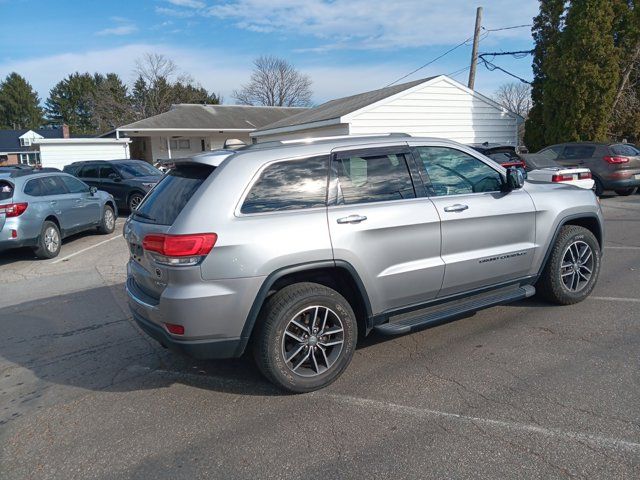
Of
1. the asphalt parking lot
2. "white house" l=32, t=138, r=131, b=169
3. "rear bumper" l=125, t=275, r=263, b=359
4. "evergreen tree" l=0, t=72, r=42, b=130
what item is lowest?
the asphalt parking lot

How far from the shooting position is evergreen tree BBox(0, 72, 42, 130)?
274 feet

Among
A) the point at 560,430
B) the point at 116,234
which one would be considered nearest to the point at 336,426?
the point at 560,430

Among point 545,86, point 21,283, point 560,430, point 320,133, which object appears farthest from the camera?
point 545,86

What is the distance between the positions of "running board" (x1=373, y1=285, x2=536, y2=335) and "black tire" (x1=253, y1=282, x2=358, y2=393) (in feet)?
1.16

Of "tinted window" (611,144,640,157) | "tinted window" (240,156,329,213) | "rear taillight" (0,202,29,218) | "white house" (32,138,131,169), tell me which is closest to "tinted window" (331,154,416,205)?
"tinted window" (240,156,329,213)

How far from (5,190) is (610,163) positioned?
47.3 feet

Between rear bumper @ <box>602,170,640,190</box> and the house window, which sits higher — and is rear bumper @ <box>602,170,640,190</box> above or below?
below

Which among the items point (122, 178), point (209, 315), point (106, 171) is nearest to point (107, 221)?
point (122, 178)

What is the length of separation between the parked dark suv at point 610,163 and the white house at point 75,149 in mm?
19861

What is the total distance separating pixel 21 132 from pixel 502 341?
6912 cm

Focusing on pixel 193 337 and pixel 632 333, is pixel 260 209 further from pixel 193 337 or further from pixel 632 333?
pixel 632 333

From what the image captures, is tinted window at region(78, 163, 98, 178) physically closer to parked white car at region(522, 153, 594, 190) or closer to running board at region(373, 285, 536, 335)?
parked white car at region(522, 153, 594, 190)

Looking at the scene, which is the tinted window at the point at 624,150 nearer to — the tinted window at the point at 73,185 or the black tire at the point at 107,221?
the black tire at the point at 107,221

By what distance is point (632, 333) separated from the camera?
4332mm
